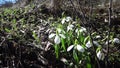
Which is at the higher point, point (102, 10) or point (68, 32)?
point (68, 32)

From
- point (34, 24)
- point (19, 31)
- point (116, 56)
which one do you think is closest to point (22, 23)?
point (34, 24)

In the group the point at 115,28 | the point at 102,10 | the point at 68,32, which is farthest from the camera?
the point at 102,10

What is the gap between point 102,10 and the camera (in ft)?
22.1

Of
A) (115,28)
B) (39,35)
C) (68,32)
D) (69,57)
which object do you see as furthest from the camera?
(115,28)

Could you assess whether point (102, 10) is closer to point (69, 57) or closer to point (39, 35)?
point (39, 35)

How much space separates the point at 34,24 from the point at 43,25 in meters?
0.28

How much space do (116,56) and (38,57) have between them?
108cm

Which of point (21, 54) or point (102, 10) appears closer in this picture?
point (21, 54)

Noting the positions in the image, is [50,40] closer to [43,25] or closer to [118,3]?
[43,25]

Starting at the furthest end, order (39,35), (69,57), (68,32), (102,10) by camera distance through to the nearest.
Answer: (102,10), (39,35), (68,32), (69,57)

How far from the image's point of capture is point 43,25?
5.58 m

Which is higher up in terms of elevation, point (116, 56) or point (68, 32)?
point (68, 32)

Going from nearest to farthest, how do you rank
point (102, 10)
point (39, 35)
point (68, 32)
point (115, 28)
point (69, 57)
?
point (69, 57)
point (68, 32)
point (39, 35)
point (115, 28)
point (102, 10)

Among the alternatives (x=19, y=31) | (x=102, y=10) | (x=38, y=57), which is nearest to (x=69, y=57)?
(x=38, y=57)
